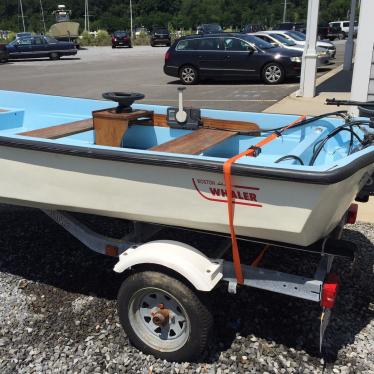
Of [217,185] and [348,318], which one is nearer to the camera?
[217,185]

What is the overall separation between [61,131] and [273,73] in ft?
40.5

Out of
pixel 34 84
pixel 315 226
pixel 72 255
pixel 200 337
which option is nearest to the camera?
pixel 315 226

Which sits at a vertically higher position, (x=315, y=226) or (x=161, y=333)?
(x=315, y=226)

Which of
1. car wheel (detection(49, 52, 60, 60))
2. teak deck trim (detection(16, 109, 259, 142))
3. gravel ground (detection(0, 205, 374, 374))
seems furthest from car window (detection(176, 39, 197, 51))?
car wheel (detection(49, 52, 60, 60))

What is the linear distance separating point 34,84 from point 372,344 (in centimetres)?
1577

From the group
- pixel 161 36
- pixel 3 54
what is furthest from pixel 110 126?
pixel 161 36

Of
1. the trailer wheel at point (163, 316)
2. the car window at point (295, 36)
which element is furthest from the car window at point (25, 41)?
the trailer wheel at point (163, 316)

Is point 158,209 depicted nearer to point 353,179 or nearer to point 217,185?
point 217,185

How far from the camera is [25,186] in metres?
3.42

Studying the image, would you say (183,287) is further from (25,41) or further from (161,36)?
(161,36)

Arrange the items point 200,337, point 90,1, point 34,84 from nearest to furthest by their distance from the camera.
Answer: point 200,337, point 34,84, point 90,1

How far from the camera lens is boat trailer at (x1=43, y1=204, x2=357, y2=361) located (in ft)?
9.20

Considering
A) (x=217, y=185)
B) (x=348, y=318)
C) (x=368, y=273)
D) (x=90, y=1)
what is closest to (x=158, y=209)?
(x=217, y=185)

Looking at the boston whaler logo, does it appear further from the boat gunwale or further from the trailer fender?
the trailer fender
